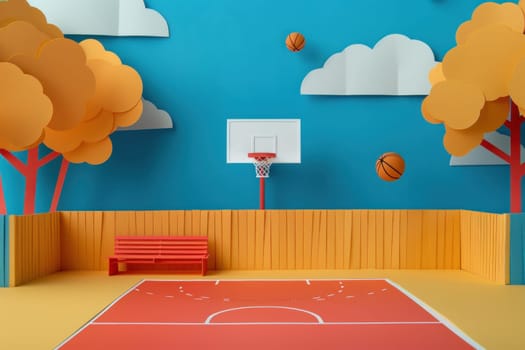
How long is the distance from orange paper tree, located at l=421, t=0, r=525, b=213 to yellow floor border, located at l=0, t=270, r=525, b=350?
1.28m

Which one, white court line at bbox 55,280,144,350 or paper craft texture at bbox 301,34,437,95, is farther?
paper craft texture at bbox 301,34,437,95

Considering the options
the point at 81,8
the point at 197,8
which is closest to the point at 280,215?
the point at 197,8

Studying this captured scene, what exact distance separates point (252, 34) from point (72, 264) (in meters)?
3.31

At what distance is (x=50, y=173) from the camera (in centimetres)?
626

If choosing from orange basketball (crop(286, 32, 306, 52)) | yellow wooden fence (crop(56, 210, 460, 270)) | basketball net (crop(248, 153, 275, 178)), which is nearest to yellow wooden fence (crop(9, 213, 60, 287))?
yellow wooden fence (crop(56, 210, 460, 270))

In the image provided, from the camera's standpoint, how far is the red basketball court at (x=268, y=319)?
3180mm

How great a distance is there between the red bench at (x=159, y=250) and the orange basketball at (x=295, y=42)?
2.35m

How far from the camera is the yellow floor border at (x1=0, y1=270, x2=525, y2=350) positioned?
3.33 meters

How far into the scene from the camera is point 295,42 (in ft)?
19.7

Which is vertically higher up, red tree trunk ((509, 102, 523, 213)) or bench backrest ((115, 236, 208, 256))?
red tree trunk ((509, 102, 523, 213))

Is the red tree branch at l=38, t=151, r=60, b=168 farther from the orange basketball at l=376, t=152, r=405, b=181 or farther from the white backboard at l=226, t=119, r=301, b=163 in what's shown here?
the orange basketball at l=376, t=152, r=405, b=181

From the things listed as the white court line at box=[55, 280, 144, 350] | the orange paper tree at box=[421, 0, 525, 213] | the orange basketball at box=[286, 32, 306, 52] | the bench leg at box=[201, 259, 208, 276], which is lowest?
the white court line at box=[55, 280, 144, 350]

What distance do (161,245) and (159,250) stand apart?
56 mm

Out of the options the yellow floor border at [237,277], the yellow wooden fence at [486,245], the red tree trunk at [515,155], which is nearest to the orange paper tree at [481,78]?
the red tree trunk at [515,155]
